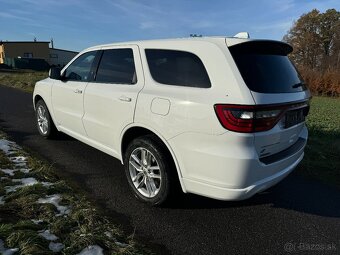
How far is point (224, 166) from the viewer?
9.95 ft

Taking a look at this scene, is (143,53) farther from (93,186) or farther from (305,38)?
(305,38)

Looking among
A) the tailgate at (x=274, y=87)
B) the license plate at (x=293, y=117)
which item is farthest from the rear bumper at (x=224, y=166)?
the license plate at (x=293, y=117)

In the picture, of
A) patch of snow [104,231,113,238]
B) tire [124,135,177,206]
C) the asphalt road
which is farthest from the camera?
tire [124,135,177,206]

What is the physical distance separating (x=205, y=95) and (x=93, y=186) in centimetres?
207

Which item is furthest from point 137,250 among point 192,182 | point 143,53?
point 143,53

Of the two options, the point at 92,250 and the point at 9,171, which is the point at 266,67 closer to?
A: the point at 92,250

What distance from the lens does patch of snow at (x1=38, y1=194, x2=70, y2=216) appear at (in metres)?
3.44

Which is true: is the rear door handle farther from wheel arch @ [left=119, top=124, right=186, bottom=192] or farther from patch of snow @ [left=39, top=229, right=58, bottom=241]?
patch of snow @ [left=39, top=229, right=58, bottom=241]

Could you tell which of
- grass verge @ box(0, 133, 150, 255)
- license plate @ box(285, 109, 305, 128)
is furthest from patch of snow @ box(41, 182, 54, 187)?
license plate @ box(285, 109, 305, 128)

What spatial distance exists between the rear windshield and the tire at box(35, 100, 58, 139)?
4001 mm

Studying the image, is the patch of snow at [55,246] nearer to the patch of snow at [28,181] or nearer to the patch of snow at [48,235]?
the patch of snow at [48,235]

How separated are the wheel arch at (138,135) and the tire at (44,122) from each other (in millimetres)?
2448

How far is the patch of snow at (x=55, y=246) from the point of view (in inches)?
109

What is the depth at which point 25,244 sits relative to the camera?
271cm
